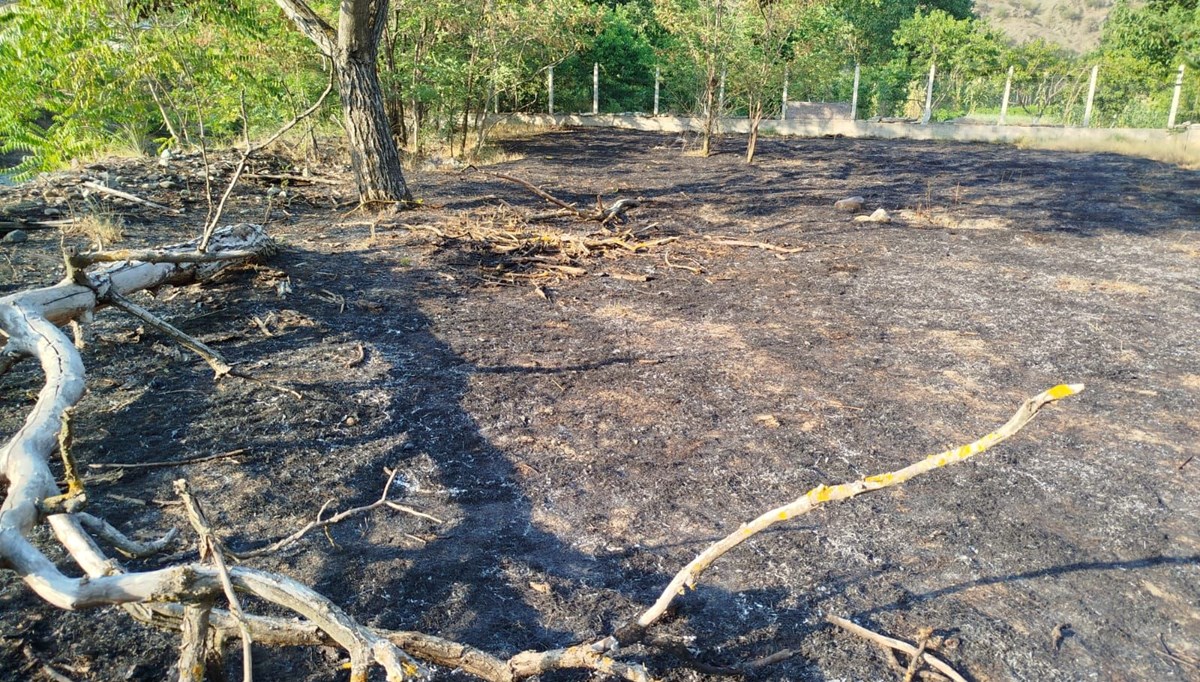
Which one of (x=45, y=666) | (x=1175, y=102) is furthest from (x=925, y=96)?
(x=45, y=666)

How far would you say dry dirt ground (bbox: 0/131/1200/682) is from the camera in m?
2.16

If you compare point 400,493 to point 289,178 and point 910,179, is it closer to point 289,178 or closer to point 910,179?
point 289,178

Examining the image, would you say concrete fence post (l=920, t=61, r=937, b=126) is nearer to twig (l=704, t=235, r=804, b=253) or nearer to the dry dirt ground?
the dry dirt ground

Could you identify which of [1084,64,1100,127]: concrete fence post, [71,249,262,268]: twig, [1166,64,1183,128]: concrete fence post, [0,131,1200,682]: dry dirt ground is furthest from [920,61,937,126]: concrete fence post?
[71,249,262,268]: twig

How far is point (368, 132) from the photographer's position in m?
7.94

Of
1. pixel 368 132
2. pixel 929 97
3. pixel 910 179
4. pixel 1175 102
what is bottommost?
pixel 910 179

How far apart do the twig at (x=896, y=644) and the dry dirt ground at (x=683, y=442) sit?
37mm

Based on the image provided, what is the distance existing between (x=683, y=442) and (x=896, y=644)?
1.38 m

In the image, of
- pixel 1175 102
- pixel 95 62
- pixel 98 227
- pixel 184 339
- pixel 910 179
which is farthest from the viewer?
pixel 1175 102

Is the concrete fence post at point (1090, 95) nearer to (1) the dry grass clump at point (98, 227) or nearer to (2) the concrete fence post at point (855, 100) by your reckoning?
(2) the concrete fence post at point (855, 100)

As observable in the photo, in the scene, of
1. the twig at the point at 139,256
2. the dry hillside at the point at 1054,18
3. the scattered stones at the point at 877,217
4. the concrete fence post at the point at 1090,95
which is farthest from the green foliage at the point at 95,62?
the dry hillside at the point at 1054,18

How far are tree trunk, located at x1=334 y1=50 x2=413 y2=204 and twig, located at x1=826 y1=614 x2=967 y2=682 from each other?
719 centimetres

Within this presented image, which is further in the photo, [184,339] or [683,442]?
[184,339]

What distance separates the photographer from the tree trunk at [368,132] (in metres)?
7.74
